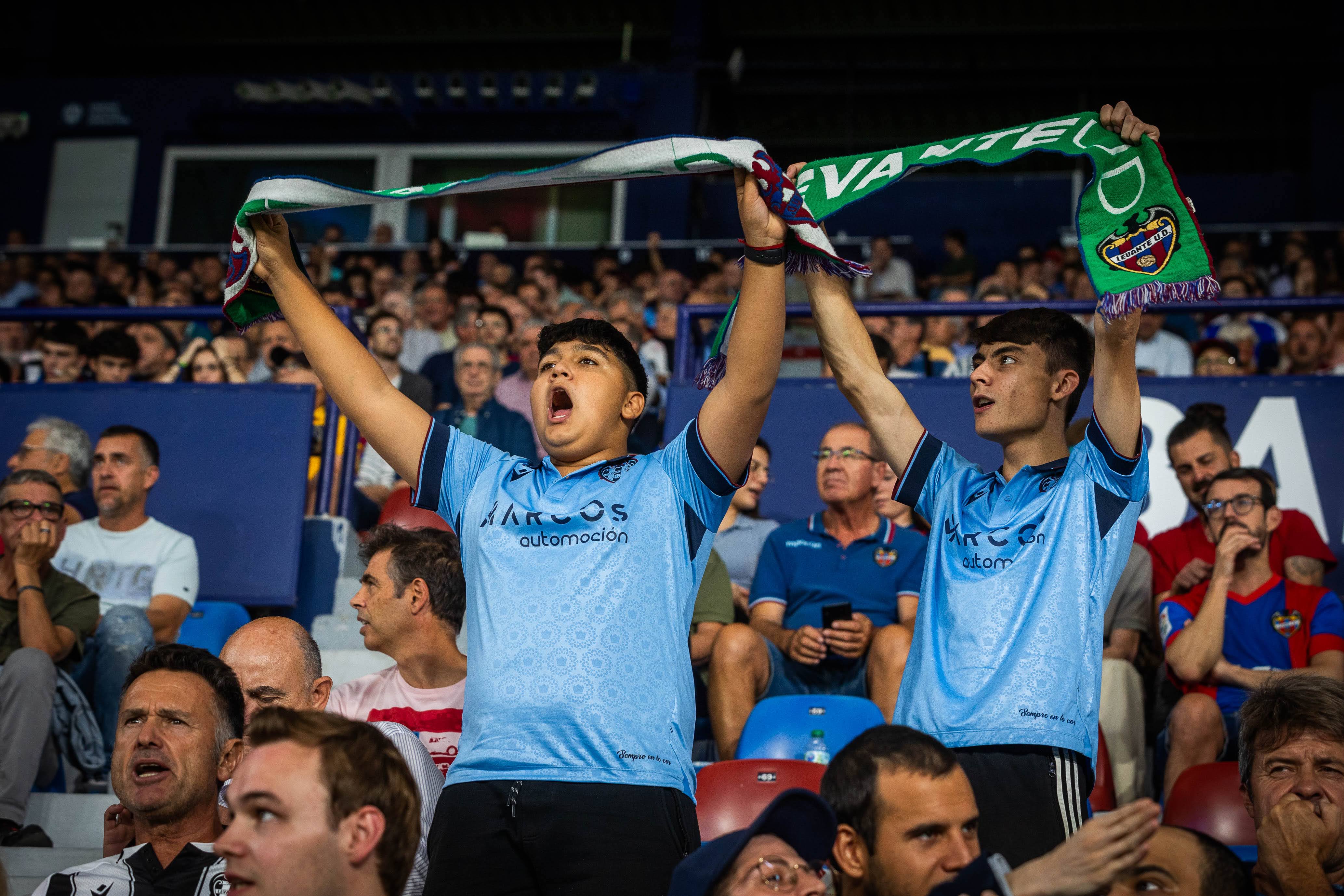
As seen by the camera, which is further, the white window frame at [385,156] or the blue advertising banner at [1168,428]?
the white window frame at [385,156]

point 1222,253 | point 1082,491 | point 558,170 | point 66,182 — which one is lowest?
point 1082,491

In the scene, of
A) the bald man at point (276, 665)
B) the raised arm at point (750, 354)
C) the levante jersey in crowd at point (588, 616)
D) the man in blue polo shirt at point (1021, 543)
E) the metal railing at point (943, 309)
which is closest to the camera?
the levante jersey in crowd at point (588, 616)

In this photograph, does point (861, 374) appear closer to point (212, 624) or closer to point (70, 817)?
point (70, 817)

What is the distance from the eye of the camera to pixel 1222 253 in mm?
12961

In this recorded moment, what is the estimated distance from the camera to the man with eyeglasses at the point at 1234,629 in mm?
4480

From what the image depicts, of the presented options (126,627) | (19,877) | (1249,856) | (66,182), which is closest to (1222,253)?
(1249,856)

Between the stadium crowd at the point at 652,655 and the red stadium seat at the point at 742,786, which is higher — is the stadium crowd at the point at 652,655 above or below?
above

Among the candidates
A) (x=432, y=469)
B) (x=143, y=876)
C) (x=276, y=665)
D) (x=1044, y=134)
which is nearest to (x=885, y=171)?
(x=1044, y=134)

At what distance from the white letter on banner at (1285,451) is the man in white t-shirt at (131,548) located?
5053 millimetres

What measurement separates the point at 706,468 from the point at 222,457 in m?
4.55

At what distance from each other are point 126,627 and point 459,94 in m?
11.9

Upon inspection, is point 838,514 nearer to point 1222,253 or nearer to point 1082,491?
point 1082,491

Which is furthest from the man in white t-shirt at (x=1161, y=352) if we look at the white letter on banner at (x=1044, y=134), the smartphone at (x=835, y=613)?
the white letter on banner at (x=1044, y=134)

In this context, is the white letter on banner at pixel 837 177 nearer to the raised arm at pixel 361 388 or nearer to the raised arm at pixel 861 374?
the raised arm at pixel 861 374
